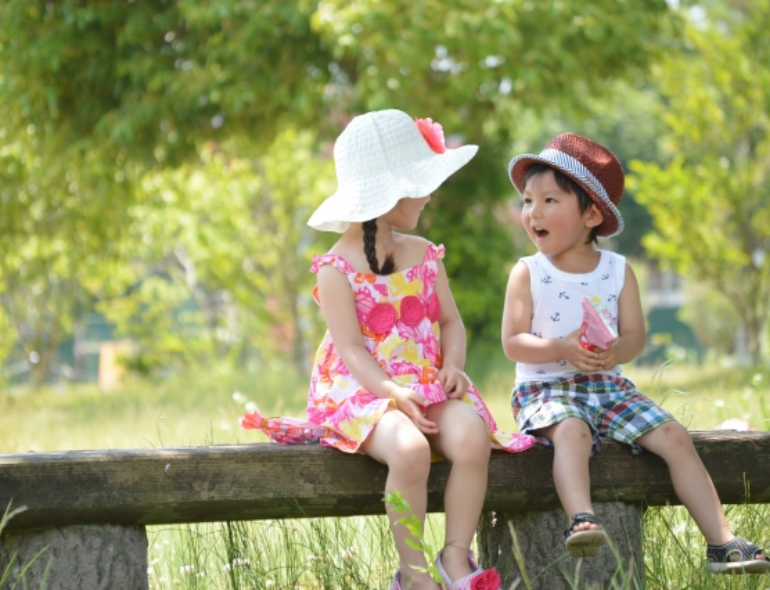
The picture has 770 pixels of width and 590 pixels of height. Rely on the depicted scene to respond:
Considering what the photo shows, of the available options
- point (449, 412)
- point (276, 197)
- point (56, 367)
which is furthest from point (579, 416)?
point (56, 367)

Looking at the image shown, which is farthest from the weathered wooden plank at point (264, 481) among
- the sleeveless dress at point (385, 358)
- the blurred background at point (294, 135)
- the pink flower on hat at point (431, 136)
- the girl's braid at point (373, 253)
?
the blurred background at point (294, 135)

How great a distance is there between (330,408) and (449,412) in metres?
0.33

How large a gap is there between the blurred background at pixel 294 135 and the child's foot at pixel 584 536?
2.90 meters

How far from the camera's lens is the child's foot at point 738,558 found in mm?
2500

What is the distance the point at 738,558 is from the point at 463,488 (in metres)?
0.71

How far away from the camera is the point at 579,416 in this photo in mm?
2723

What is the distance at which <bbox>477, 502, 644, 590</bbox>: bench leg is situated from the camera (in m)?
2.70

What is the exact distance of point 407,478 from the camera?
247 centimetres

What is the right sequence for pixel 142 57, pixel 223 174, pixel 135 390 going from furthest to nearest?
pixel 223 174 → pixel 135 390 → pixel 142 57

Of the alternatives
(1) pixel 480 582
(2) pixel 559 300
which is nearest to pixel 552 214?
(2) pixel 559 300

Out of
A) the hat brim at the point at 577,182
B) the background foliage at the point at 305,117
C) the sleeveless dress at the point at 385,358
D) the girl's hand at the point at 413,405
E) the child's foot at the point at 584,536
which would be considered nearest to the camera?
the child's foot at the point at 584,536

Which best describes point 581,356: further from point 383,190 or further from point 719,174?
point 719,174

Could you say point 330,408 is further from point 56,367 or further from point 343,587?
point 56,367

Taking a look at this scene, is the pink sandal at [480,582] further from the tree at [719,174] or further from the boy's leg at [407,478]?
the tree at [719,174]
